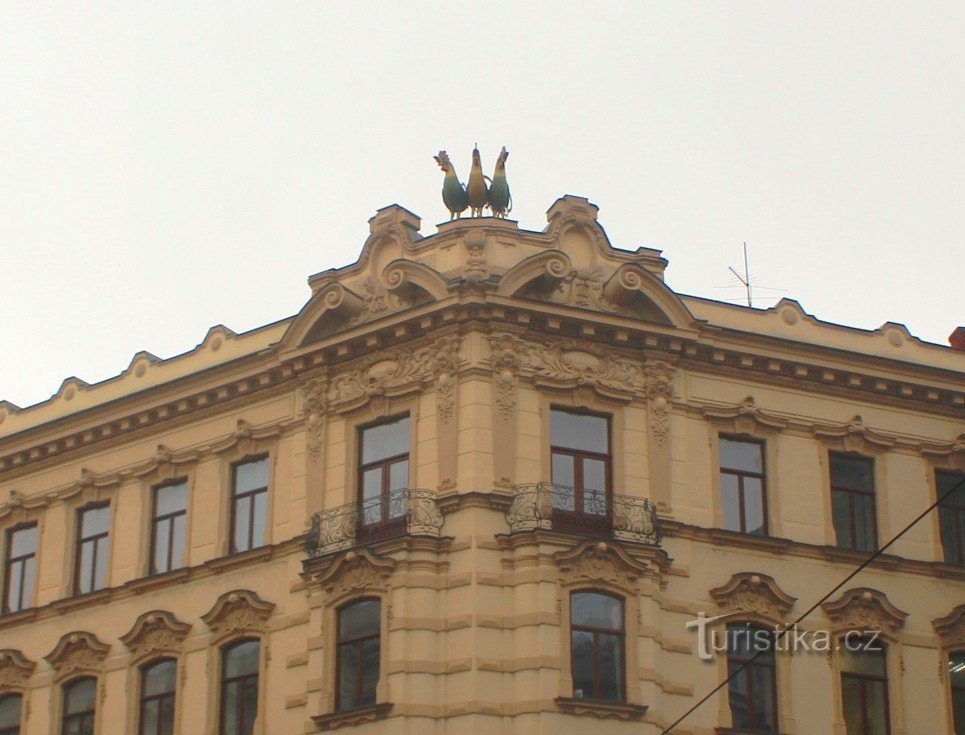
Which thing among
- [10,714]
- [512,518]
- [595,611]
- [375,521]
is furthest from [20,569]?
[595,611]

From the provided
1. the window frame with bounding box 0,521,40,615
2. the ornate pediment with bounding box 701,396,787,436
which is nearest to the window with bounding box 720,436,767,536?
the ornate pediment with bounding box 701,396,787,436

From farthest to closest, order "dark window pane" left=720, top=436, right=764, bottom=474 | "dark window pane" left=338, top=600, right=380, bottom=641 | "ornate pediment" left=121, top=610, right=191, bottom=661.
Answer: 1. "ornate pediment" left=121, top=610, right=191, bottom=661
2. "dark window pane" left=720, top=436, right=764, bottom=474
3. "dark window pane" left=338, top=600, right=380, bottom=641

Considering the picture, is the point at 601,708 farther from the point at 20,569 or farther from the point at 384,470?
the point at 20,569

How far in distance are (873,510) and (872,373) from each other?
291cm

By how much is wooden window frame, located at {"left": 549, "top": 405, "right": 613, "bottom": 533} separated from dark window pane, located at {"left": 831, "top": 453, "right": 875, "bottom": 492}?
212 inches

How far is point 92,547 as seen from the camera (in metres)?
45.9

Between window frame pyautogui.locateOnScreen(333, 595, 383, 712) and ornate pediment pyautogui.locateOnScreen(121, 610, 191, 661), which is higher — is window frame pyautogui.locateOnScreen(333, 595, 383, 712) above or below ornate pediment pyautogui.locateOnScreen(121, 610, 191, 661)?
below

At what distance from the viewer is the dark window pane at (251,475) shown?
43.2 m

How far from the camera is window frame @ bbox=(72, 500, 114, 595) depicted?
4528cm

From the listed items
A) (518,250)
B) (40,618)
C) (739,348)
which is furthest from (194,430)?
(739,348)

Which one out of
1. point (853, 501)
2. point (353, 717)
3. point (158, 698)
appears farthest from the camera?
point (853, 501)

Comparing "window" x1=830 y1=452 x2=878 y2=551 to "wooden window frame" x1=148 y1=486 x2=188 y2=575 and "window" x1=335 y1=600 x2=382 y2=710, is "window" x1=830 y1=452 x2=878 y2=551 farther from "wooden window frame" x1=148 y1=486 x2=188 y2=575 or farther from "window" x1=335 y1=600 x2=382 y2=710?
"wooden window frame" x1=148 y1=486 x2=188 y2=575

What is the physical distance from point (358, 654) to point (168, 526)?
281 inches

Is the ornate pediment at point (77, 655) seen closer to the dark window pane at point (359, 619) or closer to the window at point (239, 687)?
the window at point (239, 687)
